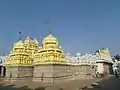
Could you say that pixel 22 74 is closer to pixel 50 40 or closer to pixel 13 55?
pixel 13 55

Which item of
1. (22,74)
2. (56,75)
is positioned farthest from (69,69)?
(22,74)

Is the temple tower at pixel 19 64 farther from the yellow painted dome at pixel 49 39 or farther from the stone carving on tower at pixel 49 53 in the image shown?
the yellow painted dome at pixel 49 39

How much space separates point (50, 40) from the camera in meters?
49.7

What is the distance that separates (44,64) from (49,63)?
1.22 m

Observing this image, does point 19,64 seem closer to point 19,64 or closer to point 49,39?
point 19,64

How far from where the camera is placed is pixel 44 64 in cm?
4569

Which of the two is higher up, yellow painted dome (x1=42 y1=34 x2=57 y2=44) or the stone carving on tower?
yellow painted dome (x1=42 y1=34 x2=57 y2=44)

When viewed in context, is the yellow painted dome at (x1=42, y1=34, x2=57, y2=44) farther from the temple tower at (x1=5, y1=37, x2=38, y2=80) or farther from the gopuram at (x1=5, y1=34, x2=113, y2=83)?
the temple tower at (x1=5, y1=37, x2=38, y2=80)

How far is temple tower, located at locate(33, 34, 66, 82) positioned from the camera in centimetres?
4506

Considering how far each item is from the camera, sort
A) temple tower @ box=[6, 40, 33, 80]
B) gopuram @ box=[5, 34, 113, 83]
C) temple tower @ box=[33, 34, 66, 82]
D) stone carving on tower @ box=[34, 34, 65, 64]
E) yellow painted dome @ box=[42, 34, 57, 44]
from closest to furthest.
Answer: temple tower @ box=[33, 34, 66, 82], gopuram @ box=[5, 34, 113, 83], stone carving on tower @ box=[34, 34, 65, 64], yellow painted dome @ box=[42, 34, 57, 44], temple tower @ box=[6, 40, 33, 80]

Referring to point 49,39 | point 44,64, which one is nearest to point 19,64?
point 44,64

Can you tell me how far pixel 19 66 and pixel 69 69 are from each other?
11.5m

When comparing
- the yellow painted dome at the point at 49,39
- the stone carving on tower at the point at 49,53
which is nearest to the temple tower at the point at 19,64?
the stone carving on tower at the point at 49,53

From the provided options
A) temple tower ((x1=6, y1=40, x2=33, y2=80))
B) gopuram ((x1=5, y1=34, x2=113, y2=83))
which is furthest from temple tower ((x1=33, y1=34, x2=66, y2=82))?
temple tower ((x1=6, y1=40, x2=33, y2=80))
